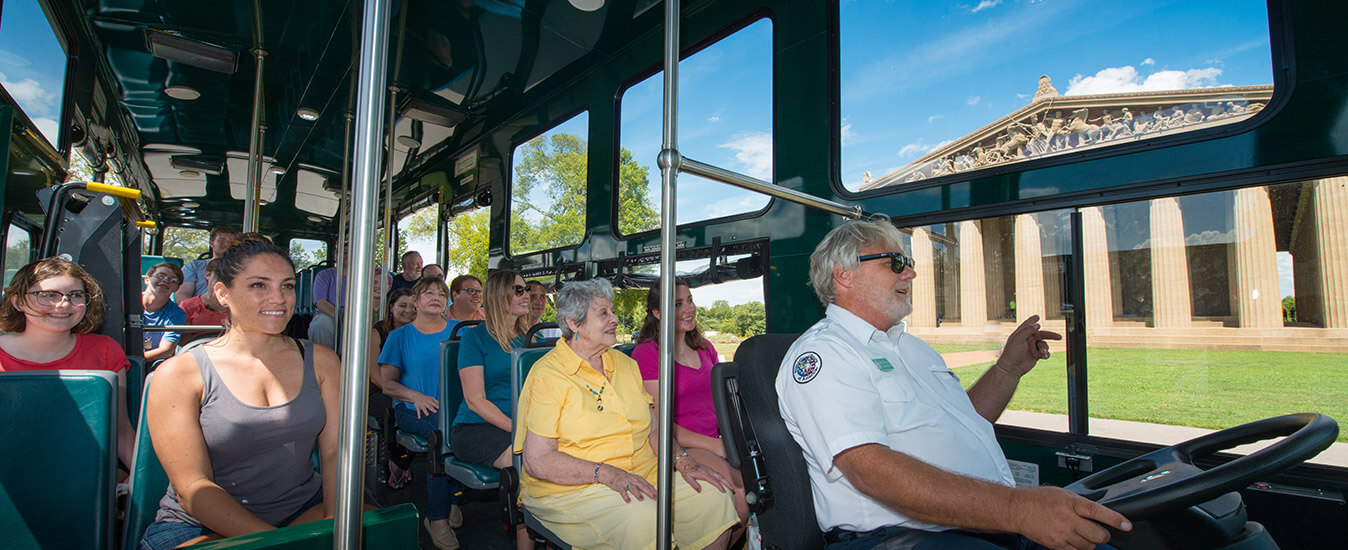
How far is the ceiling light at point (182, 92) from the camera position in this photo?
588cm

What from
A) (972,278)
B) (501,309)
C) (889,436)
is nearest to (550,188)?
(501,309)

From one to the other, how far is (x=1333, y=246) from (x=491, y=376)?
11.2 ft

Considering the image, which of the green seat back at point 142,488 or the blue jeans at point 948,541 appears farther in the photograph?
the green seat back at point 142,488

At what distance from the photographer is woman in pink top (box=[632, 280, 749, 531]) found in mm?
2632

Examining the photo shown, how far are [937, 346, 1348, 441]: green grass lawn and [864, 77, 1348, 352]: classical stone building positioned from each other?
0.05m

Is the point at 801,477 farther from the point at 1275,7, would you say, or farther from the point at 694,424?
the point at 1275,7

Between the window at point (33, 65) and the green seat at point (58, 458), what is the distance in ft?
7.03

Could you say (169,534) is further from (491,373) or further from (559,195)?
(559,195)

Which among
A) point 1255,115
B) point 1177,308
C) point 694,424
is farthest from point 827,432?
point 1255,115

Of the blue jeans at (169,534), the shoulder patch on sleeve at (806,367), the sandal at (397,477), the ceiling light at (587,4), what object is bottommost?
the sandal at (397,477)

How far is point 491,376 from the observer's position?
307 centimetres

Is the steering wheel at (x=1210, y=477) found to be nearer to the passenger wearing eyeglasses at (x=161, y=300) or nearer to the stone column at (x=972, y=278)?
the stone column at (x=972, y=278)

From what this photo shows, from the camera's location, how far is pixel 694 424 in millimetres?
2830

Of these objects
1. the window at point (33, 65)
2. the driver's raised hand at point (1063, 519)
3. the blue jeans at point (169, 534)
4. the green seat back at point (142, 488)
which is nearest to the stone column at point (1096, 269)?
the driver's raised hand at point (1063, 519)
